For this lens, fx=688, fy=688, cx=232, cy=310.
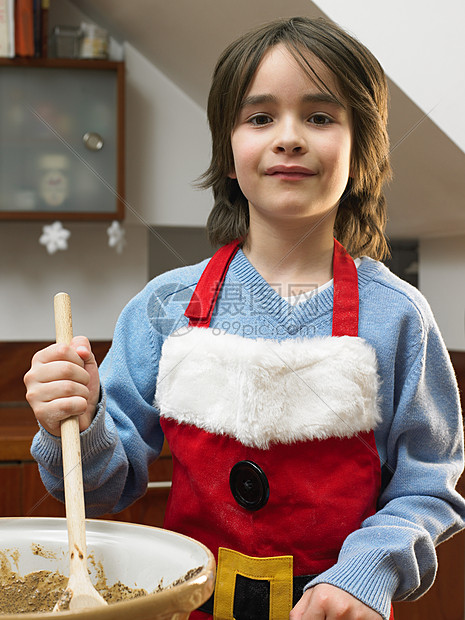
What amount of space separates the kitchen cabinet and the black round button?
93cm

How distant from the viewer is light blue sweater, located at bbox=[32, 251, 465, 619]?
59 cm

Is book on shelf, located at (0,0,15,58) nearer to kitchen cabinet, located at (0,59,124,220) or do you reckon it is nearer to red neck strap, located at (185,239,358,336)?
kitchen cabinet, located at (0,59,124,220)

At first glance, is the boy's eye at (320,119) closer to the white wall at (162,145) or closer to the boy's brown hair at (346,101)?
the boy's brown hair at (346,101)

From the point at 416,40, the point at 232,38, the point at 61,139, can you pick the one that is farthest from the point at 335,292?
the point at 61,139

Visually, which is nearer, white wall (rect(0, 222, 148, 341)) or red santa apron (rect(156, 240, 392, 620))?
red santa apron (rect(156, 240, 392, 620))

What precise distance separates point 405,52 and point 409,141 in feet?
0.49

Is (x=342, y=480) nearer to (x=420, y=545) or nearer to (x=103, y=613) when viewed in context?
(x=420, y=545)

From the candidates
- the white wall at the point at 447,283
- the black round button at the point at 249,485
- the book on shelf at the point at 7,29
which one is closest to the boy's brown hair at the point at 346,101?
the black round button at the point at 249,485

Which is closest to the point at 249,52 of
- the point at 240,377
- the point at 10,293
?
the point at 240,377

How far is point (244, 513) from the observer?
0.62 m

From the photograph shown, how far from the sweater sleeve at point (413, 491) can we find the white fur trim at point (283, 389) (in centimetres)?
4

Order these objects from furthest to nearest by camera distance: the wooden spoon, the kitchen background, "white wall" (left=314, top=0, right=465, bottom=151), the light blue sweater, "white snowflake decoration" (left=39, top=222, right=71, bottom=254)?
"white snowflake decoration" (left=39, top=222, right=71, bottom=254)
the kitchen background
"white wall" (left=314, top=0, right=465, bottom=151)
the light blue sweater
the wooden spoon

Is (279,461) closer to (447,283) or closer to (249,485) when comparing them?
(249,485)

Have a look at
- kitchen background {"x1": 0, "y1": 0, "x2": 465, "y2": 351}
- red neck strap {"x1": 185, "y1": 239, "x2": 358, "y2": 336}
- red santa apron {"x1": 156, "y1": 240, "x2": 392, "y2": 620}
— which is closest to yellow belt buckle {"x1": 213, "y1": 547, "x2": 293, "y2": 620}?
red santa apron {"x1": 156, "y1": 240, "x2": 392, "y2": 620}
